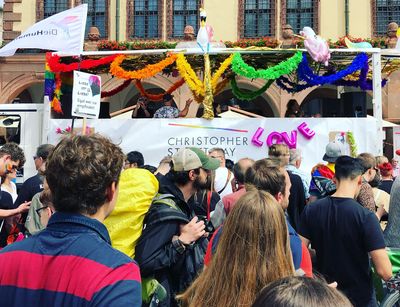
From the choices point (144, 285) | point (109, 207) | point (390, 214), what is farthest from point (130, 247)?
point (390, 214)

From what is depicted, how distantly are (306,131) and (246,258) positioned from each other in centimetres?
775

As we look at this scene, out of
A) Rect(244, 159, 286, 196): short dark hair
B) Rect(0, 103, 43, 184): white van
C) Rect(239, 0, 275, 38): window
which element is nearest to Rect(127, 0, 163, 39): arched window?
Rect(239, 0, 275, 38): window

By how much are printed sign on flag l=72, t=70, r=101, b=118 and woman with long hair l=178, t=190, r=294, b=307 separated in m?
6.93

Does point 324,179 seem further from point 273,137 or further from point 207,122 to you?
point 207,122

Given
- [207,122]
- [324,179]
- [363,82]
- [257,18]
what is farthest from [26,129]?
[257,18]

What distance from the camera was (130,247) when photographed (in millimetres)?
3451

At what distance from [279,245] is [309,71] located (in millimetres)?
8476

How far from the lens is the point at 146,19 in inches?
871

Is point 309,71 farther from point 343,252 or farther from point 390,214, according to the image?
point 343,252

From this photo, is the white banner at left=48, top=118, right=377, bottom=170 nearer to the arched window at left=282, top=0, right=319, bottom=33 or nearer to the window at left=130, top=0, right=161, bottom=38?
the arched window at left=282, top=0, right=319, bottom=33

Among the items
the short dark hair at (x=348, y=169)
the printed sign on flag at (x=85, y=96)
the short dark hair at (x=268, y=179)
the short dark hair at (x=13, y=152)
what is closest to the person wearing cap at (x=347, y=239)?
the short dark hair at (x=348, y=169)

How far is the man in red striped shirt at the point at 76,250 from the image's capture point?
188 cm

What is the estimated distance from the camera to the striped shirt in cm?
187

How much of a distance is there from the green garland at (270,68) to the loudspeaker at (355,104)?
246cm
